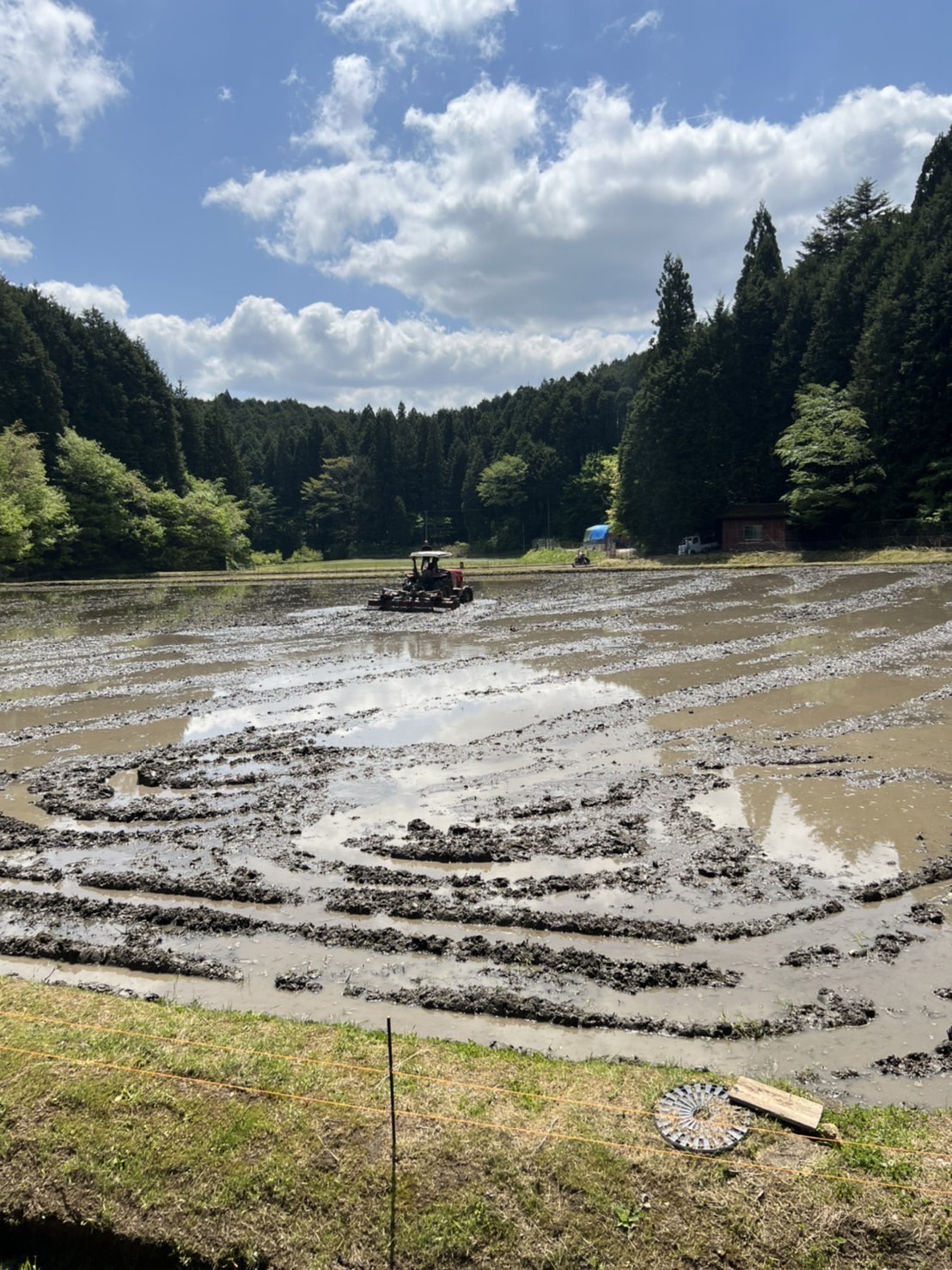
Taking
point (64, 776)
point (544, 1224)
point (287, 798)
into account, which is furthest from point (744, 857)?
point (64, 776)

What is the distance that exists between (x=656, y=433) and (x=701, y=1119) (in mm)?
61136

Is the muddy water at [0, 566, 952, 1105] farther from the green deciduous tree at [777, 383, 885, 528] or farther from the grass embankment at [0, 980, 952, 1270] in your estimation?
the green deciduous tree at [777, 383, 885, 528]

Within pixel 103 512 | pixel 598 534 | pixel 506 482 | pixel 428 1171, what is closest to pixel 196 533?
pixel 103 512

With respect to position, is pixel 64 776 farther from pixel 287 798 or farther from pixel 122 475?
pixel 122 475

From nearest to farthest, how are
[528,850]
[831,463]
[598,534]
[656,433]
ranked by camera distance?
[528,850]
[831,463]
[656,433]
[598,534]

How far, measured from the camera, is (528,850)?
848 centimetres

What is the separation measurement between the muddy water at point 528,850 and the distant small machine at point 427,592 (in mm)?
12523

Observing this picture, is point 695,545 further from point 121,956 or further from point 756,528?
point 121,956

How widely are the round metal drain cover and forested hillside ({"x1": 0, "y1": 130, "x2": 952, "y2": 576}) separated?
47.2 meters

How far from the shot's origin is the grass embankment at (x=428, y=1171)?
3521 mm

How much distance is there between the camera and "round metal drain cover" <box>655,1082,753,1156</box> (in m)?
3.95

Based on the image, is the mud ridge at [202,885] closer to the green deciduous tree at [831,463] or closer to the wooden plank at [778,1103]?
the wooden plank at [778,1103]

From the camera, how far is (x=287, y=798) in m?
10.3

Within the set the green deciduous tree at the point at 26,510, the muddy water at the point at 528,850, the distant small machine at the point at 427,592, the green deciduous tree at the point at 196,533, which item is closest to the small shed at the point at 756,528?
the distant small machine at the point at 427,592
